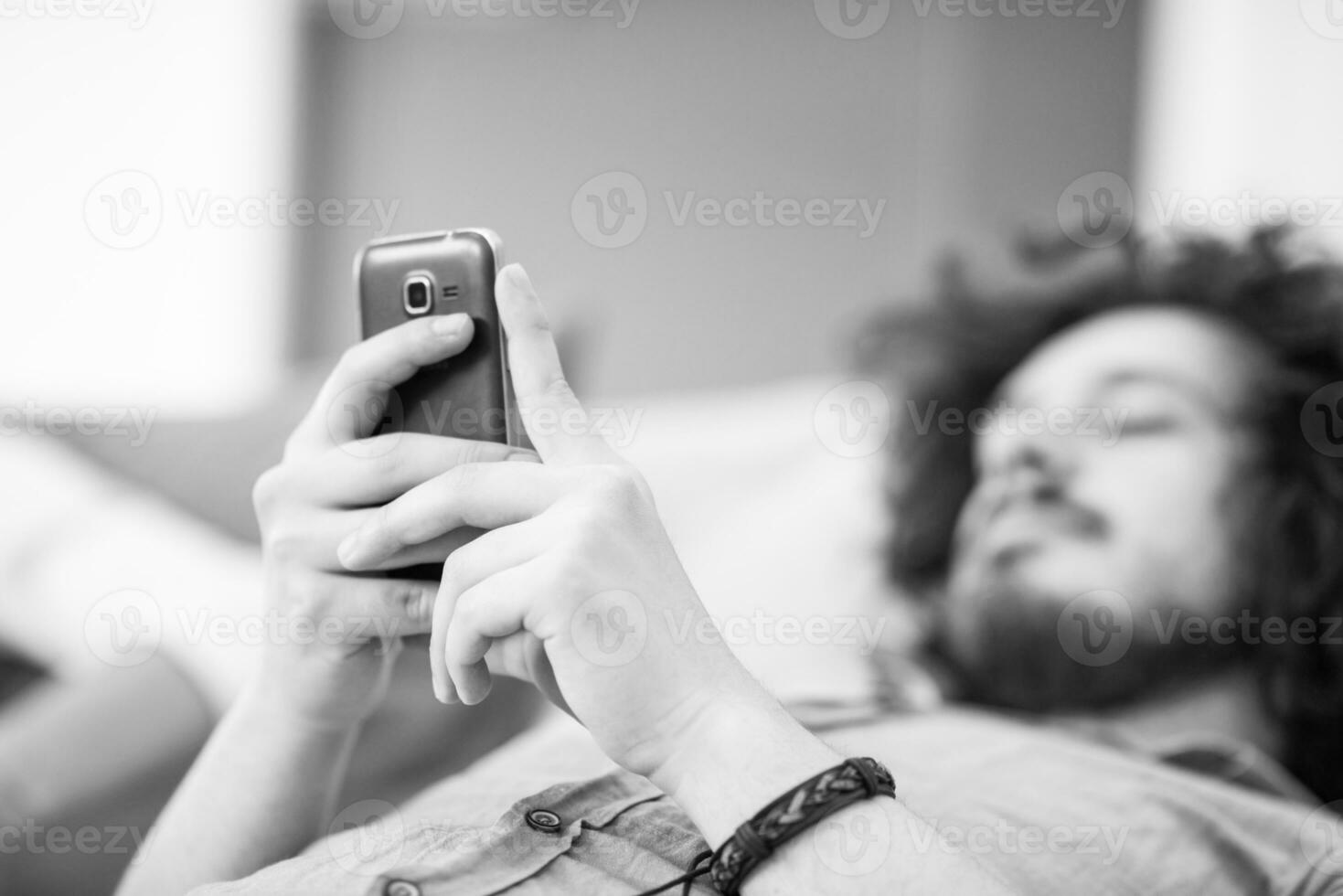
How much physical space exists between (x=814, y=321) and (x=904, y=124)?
43 cm

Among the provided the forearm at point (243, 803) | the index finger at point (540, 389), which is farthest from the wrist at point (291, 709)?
the index finger at point (540, 389)

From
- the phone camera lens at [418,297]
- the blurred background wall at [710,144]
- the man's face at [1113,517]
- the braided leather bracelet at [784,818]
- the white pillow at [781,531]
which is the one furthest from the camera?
the blurred background wall at [710,144]

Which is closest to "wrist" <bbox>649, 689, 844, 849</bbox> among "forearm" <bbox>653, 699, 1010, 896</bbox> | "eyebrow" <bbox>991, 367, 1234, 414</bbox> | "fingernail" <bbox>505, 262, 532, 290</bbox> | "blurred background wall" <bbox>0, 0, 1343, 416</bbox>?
"forearm" <bbox>653, 699, 1010, 896</bbox>

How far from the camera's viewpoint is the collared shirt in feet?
1.57

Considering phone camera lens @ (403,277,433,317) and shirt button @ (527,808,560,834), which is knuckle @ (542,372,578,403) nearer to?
phone camera lens @ (403,277,433,317)

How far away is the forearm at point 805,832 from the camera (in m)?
0.45

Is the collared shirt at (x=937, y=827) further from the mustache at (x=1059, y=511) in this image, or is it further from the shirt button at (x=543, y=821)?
the mustache at (x=1059, y=511)

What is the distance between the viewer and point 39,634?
1033 millimetres

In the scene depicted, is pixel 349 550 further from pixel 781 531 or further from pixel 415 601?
pixel 781 531

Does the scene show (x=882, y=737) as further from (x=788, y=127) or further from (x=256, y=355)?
(x=256, y=355)

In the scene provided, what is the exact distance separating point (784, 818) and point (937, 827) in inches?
9.3

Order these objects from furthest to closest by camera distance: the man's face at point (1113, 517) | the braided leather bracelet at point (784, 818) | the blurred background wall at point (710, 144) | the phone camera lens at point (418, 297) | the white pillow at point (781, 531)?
the blurred background wall at point (710, 144) → the white pillow at point (781, 531) → the man's face at point (1113, 517) → the phone camera lens at point (418, 297) → the braided leather bracelet at point (784, 818)

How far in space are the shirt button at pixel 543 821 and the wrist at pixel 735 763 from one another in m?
0.07

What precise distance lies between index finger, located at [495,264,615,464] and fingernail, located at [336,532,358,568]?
0.11 m
